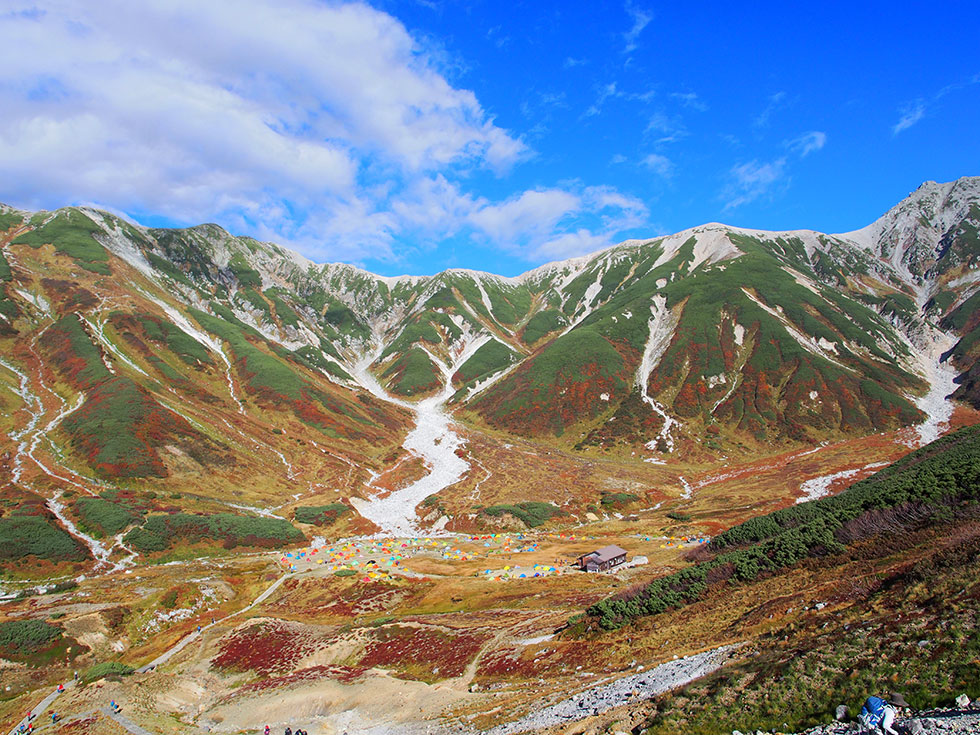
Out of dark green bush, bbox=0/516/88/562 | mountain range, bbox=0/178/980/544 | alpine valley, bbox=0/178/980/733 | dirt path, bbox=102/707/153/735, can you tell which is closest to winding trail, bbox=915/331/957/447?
mountain range, bbox=0/178/980/544

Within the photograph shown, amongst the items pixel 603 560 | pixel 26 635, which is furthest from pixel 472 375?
pixel 26 635

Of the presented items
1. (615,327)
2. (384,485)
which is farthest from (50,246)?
(615,327)

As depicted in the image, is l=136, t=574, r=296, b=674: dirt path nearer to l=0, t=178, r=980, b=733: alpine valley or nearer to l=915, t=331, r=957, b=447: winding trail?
l=0, t=178, r=980, b=733: alpine valley

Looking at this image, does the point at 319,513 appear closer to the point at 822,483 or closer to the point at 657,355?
the point at 822,483

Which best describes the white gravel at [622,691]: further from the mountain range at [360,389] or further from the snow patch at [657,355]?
the snow patch at [657,355]

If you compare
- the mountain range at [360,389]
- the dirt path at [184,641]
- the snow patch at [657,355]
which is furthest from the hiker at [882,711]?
the snow patch at [657,355]

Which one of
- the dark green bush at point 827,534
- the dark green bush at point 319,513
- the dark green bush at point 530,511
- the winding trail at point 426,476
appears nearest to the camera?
the dark green bush at point 827,534
